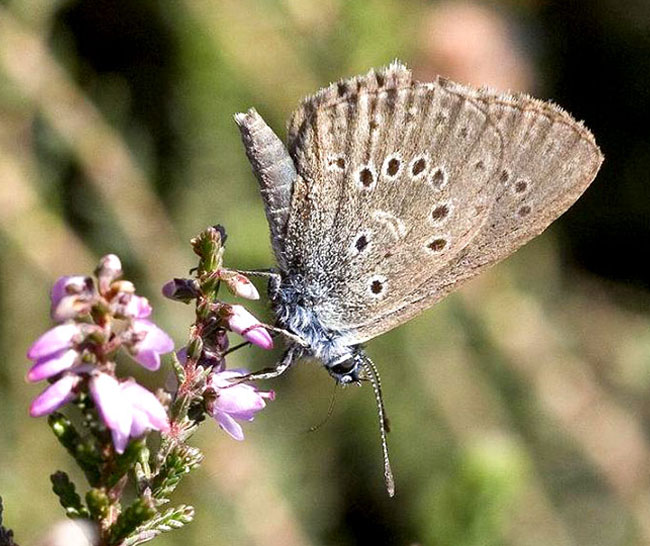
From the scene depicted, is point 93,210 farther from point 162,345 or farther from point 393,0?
point 162,345

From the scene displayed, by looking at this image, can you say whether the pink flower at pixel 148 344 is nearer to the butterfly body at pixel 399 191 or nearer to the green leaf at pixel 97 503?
the green leaf at pixel 97 503

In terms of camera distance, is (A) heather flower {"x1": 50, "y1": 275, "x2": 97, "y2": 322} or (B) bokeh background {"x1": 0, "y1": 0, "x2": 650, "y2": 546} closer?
(A) heather flower {"x1": 50, "y1": 275, "x2": 97, "y2": 322}

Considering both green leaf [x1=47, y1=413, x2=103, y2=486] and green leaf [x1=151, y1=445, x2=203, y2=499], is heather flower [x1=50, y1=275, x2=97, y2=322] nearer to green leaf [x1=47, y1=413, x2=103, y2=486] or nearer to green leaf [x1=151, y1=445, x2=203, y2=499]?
green leaf [x1=47, y1=413, x2=103, y2=486]

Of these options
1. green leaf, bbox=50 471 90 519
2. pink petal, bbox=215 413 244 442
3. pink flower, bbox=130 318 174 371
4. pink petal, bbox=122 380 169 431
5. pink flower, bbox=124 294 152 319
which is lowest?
green leaf, bbox=50 471 90 519

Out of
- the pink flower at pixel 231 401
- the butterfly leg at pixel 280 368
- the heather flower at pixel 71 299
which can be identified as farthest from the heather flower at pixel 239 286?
the heather flower at pixel 71 299

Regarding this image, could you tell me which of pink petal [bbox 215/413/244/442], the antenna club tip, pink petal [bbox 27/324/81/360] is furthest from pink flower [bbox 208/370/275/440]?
the antenna club tip

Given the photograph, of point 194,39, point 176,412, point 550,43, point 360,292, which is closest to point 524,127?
point 360,292
